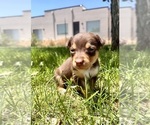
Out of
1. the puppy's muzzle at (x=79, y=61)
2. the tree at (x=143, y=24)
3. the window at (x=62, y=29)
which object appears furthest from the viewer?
the window at (x=62, y=29)

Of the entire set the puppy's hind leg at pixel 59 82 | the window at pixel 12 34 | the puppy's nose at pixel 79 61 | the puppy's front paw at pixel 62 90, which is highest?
the window at pixel 12 34

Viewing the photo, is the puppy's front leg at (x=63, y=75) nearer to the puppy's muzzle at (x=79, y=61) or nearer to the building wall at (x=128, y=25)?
the puppy's muzzle at (x=79, y=61)

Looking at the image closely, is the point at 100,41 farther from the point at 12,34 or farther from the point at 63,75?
the point at 12,34

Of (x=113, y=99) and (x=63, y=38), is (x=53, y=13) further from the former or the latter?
(x=113, y=99)

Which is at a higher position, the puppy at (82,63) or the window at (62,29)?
the window at (62,29)

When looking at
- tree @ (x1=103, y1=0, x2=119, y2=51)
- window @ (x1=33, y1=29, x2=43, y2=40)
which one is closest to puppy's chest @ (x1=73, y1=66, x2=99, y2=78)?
tree @ (x1=103, y1=0, x2=119, y2=51)

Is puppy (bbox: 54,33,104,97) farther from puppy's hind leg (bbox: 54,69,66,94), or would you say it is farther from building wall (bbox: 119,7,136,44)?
building wall (bbox: 119,7,136,44)

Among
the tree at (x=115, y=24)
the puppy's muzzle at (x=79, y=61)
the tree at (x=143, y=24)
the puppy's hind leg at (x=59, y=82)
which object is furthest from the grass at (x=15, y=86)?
the tree at (x=143, y=24)

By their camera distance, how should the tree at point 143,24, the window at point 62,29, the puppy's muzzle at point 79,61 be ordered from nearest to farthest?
1. the tree at point 143,24
2. the puppy's muzzle at point 79,61
3. the window at point 62,29
